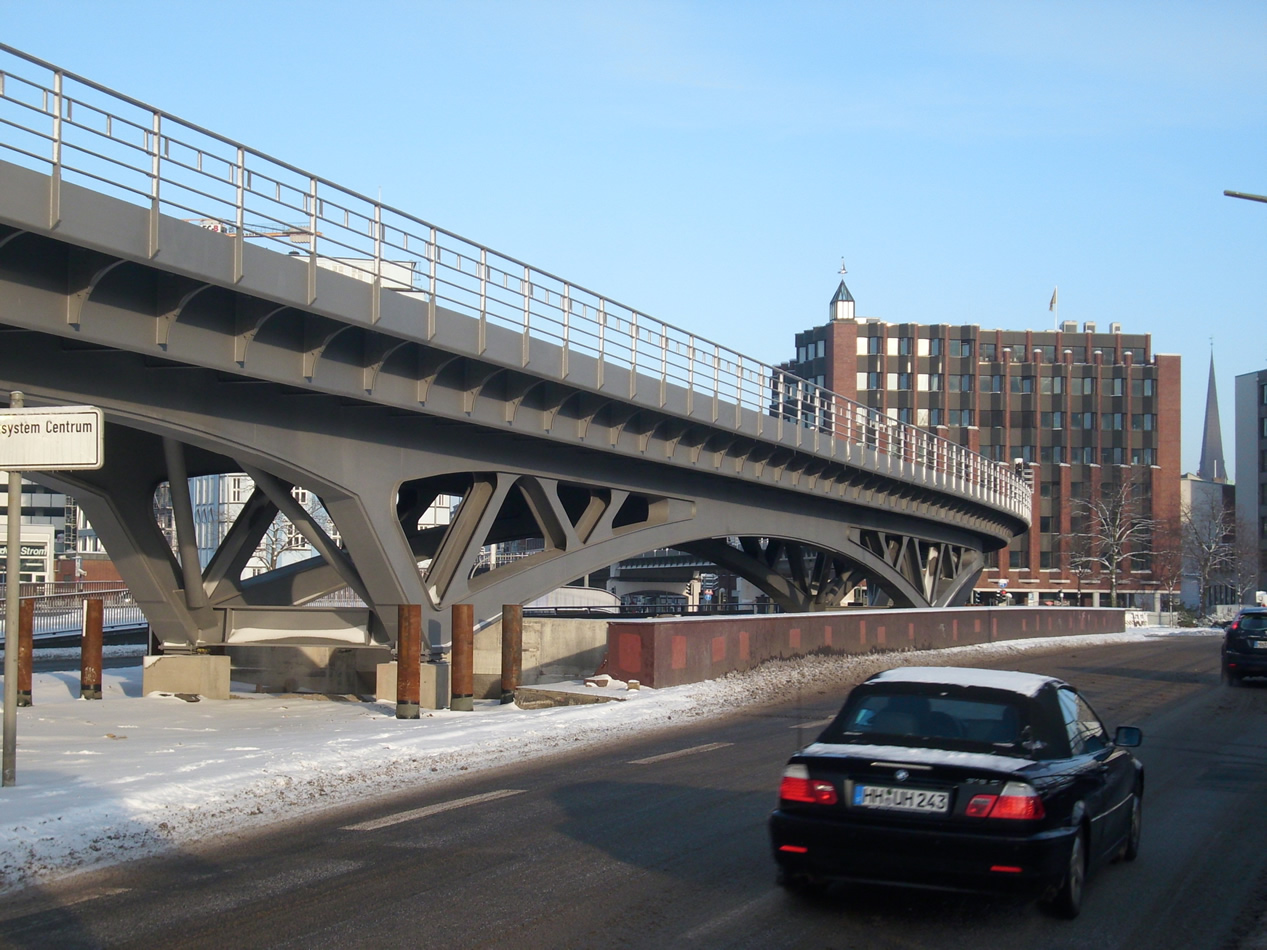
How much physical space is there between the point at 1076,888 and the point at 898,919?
1.00 meters

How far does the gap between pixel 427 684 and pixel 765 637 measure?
8635mm

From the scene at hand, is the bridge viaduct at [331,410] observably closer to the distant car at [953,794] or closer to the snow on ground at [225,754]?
the snow on ground at [225,754]

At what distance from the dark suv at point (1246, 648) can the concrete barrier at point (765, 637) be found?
8367mm

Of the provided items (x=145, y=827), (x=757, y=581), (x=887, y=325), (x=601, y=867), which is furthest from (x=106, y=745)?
(x=887, y=325)

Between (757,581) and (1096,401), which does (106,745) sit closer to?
(757,581)

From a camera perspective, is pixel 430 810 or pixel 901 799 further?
pixel 430 810

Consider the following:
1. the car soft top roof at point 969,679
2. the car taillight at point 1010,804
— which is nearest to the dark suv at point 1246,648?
the car soft top roof at point 969,679

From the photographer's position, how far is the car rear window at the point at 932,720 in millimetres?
7023

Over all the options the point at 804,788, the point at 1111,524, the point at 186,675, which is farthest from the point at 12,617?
the point at 1111,524

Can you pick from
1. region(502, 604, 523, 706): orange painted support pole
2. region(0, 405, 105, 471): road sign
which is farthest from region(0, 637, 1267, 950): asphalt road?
region(502, 604, 523, 706): orange painted support pole

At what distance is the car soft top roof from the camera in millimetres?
7418

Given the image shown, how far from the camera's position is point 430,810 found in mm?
10180

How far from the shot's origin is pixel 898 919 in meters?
6.89

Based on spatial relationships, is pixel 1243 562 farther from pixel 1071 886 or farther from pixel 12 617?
pixel 12 617
